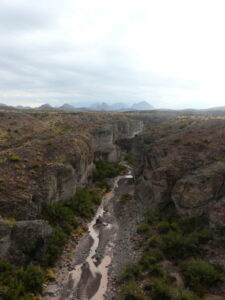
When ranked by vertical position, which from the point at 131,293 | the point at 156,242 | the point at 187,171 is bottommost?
the point at 131,293

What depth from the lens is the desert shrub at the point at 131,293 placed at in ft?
52.6

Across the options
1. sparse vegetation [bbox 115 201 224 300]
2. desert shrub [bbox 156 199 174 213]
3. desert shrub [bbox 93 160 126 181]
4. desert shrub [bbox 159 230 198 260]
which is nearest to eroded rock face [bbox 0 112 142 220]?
desert shrub [bbox 93 160 126 181]

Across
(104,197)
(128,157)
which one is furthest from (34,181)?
(128,157)

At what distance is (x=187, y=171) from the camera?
29.2m

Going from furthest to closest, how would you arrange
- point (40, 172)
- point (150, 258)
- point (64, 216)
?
point (40, 172) → point (64, 216) → point (150, 258)

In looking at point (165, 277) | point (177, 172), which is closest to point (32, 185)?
point (165, 277)

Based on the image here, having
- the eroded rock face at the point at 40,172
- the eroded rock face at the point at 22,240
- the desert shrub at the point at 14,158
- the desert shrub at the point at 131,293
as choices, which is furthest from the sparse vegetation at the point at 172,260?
the desert shrub at the point at 14,158

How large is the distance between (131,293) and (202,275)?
17.2 ft

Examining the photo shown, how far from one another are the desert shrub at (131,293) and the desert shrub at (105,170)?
26.2 metres

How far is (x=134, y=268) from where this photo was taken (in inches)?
Answer: 745

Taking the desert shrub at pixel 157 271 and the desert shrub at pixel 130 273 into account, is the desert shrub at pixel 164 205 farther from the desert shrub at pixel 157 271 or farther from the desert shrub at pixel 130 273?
the desert shrub at pixel 130 273

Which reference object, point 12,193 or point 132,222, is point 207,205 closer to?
point 132,222

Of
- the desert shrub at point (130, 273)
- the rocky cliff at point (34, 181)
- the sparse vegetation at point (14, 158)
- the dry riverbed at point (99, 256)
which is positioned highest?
the sparse vegetation at point (14, 158)

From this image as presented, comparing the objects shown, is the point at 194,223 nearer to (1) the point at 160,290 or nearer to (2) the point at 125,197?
(1) the point at 160,290
